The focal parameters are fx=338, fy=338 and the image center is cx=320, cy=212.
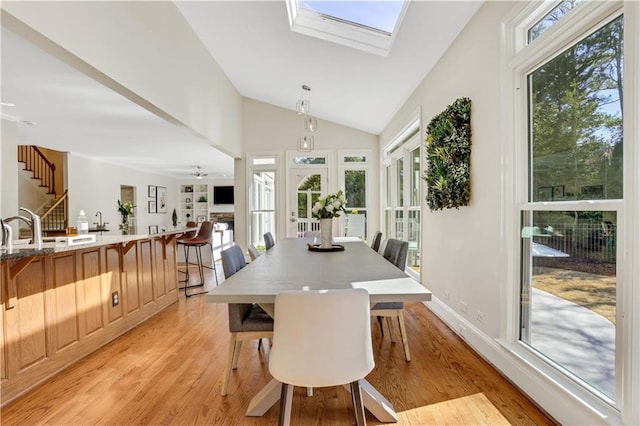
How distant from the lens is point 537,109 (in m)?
2.05

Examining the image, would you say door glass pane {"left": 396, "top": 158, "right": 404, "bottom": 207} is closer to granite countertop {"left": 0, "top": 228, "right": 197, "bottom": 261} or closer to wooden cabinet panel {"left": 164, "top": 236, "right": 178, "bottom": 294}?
wooden cabinet panel {"left": 164, "top": 236, "right": 178, "bottom": 294}

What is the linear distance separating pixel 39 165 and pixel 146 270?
20.7ft

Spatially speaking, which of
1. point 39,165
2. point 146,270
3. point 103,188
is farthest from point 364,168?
point 39,165

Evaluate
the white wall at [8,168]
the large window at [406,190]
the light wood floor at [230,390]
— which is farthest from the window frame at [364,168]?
the white wall at [8,168]

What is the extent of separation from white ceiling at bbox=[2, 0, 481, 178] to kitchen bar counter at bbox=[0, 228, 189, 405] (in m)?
1.68

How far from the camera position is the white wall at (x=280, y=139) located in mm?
6863

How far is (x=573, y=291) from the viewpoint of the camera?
1.77 m

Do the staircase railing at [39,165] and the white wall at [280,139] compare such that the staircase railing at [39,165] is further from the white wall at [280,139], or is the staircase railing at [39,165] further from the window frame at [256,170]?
the window frame at [256,170]

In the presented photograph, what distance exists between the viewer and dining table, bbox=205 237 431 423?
4.87ft

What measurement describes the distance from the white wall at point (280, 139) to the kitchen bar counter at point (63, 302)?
10.8ft

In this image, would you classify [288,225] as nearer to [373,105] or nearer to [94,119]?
[373,105]

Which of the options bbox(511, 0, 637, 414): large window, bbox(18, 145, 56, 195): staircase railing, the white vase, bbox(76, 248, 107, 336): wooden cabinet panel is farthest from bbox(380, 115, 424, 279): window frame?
bbox(18, 145, 56, 195): staircase railing

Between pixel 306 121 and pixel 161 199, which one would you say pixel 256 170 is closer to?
pixel 306 121

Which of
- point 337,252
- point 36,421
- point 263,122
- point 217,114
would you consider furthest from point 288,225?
point 36,421
